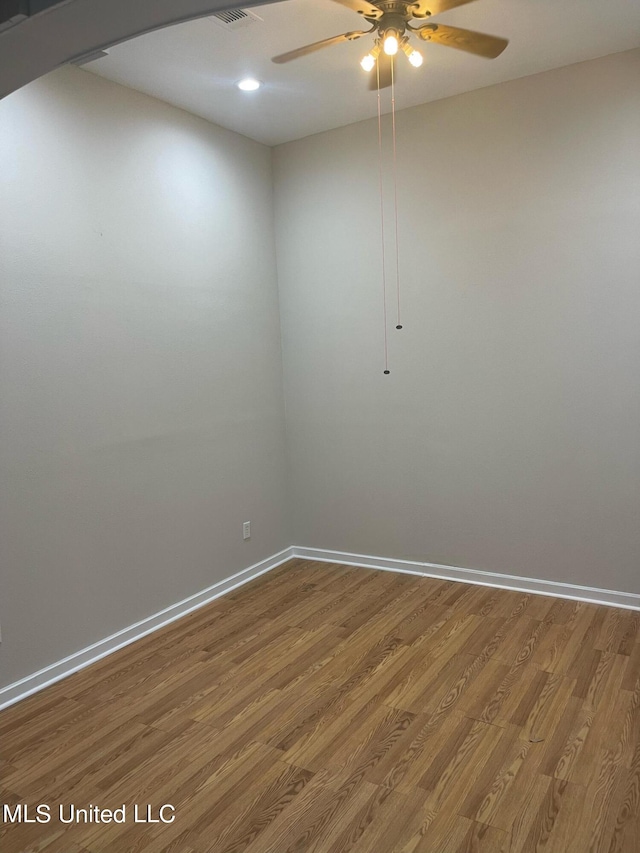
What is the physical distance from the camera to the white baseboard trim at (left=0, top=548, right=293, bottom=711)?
286 centimetres

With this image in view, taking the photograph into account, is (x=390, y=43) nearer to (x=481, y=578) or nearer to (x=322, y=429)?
(x=322, y=429)

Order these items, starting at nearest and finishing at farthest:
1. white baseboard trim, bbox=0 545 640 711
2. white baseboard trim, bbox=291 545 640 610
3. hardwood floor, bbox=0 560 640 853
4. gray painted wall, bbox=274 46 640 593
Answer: hardwood floor, bbox=0 560 640 853
white baseboard trim, bbox=0 545 640 711
gray painted wall, bbox=274 46 640 593
white baseboard trim, bbox=291 545 640 610

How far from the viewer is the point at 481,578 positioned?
394 cm

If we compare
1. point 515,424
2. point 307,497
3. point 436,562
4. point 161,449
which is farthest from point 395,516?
point 161,449

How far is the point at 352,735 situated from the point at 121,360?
2.07m

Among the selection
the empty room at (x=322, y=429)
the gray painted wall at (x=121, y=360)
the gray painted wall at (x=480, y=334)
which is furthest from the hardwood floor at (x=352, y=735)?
the gray painted wall at (x=480, y=334)

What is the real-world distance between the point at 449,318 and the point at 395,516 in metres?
1.31

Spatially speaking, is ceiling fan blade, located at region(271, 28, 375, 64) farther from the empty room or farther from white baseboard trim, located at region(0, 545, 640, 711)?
white baseboard trim, located at region(0, 545, 640, 711)

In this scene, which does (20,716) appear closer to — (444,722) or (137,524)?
(137,524)

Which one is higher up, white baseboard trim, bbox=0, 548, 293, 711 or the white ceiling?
the white ceiling

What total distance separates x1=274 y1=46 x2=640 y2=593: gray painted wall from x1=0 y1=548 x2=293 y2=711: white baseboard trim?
0.63 m

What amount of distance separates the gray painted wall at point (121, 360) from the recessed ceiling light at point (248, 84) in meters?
0.46

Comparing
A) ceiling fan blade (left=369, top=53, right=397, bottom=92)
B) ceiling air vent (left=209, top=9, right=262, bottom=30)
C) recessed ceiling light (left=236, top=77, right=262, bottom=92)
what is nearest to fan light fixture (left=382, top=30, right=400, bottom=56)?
ceiling air vent (left=209, top=9, right=262, bottom=30)

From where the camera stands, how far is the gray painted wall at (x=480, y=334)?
3432mm
